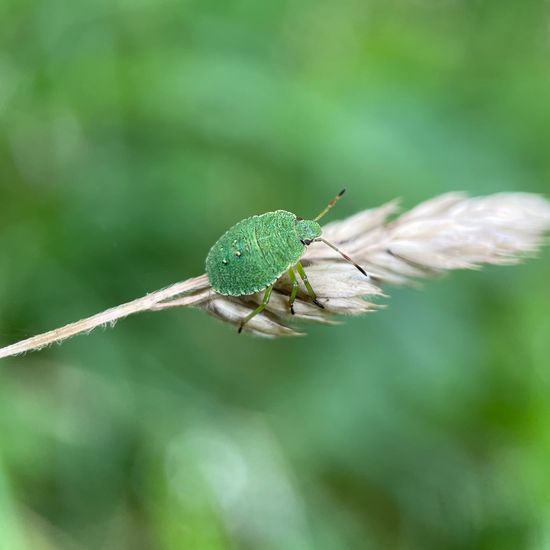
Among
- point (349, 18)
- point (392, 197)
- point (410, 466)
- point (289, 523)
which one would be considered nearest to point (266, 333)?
point (289, 523)

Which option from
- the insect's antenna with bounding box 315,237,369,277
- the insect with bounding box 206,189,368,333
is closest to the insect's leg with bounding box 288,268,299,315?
the insect with bounding box 206,189,368,333

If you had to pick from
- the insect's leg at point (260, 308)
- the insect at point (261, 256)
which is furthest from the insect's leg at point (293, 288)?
the insect's leg at point (260, 308)

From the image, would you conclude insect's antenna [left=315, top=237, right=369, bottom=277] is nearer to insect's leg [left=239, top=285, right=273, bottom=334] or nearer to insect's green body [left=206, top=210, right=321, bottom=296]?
insect's green body [left=206, top=210, right=321, bottom=296]

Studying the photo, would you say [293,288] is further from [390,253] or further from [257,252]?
[390,253]

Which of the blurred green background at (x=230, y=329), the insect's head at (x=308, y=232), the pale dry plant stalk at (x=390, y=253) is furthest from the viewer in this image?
the blurred green background at (x=230, y=329)

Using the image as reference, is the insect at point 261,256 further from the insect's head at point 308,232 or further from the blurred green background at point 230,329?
the blurred green background at point 230,329

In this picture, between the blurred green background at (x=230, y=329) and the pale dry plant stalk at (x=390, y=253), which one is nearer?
the pale dry plant stalk at (x=390, y=253)
